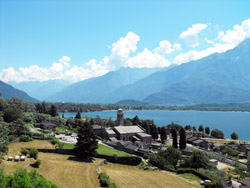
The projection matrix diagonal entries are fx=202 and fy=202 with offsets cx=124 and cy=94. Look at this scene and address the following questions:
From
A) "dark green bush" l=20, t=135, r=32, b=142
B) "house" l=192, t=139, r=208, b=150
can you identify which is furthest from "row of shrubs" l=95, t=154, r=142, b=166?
"house" l=192, t=139, r=208, b=150

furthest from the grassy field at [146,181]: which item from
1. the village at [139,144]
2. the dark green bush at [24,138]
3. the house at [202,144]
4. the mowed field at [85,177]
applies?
the house at [202,144]

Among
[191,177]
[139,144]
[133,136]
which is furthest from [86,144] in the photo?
[133,136]

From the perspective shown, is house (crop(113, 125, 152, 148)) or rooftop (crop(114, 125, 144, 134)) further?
rooftop (crop(114, 125, 144, 134))

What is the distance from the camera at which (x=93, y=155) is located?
4131 cm

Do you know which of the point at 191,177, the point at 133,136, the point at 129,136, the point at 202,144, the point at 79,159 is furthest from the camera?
the point at 202,144

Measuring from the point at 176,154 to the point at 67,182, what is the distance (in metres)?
26.9

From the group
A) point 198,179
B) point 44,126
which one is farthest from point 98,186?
point 44,126

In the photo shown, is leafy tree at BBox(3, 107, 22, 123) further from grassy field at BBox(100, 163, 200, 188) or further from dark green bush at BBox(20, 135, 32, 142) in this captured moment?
grassy field at BBox(100, 163, 200, 188)

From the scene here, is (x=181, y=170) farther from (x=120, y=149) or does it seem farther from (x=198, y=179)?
(x=120, y=149)

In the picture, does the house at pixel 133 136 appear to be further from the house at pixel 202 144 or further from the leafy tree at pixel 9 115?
the leafy tree at pixel 9 115

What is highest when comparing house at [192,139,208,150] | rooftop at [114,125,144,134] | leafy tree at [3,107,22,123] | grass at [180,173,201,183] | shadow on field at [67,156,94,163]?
leafy tree at [3,107,22,123]

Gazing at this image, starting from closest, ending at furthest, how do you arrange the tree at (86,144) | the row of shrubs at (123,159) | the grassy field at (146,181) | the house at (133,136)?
the grassy field at (146,181) → the tree at (86,144) → the row of shrubs at (123,159) → the house at (133,136)

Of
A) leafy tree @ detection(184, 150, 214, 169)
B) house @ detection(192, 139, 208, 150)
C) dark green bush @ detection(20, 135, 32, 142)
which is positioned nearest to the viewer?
leafy tree @ detection(184, 150, 214, 169)

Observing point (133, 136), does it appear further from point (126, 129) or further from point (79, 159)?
point (79, 159)
